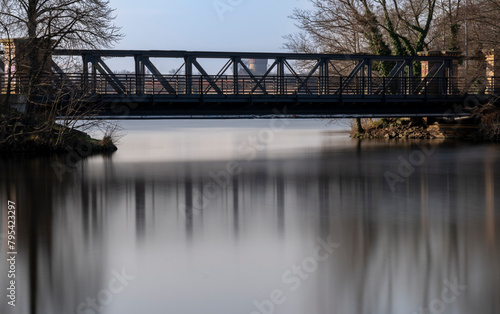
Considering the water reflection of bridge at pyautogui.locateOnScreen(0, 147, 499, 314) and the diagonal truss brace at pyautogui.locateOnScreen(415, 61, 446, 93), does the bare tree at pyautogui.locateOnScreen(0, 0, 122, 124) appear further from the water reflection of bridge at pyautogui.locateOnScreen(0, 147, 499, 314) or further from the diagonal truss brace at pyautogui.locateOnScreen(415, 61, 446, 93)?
the diagonal truss brace at pyautogui.locateOnScreen(415, 61, 446, 93)

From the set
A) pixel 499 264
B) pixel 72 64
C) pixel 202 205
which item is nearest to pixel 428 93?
pixel 72 64

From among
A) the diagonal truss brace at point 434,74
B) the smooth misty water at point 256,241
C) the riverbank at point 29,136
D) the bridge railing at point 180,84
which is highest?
the diagonal truss brace at point 434,74

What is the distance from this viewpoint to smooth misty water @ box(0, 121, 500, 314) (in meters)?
7.79

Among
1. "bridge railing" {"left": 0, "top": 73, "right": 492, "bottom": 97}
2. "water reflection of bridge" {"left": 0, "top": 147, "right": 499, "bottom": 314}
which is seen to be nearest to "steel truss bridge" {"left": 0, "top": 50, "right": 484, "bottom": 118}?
"bridge railing" {"left": 0, "top": 73, "right": 492, "bottom": 97}

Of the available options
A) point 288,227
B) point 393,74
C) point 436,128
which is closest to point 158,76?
point 393,74

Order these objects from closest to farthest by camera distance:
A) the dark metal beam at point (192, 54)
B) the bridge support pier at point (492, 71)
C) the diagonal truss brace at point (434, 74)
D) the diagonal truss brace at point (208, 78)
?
the dark metal beam at point (192, 54), the diagonal truss brace at point (208, 78), the diagonal truss brace at point (434, 74), the bridge support pier at point (492, 71)

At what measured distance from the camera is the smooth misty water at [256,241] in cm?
779

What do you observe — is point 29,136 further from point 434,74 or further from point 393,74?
point 434,74

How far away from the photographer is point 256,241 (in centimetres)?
1116

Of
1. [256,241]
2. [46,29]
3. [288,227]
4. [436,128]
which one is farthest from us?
[436,128]

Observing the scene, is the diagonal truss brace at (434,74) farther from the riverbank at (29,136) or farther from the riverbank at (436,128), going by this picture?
the riverbank at (29,136)

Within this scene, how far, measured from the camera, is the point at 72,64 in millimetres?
31000

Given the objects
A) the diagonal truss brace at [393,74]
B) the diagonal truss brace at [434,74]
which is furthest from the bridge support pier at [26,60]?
the diagonal truss brace at [434,74]

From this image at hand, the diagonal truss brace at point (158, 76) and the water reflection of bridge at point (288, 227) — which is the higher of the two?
the diagonal truss brace at point (158, 76)
